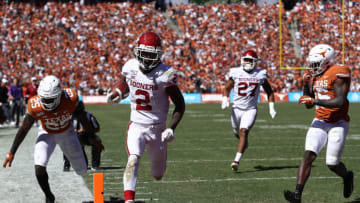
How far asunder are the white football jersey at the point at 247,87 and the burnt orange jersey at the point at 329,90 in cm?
297

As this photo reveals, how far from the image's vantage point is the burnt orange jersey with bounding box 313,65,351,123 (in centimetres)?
578

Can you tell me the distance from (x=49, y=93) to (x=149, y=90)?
3.39 ft

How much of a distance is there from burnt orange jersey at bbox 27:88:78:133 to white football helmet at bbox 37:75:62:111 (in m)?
0.10

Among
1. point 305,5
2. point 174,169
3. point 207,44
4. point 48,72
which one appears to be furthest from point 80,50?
point 174,169

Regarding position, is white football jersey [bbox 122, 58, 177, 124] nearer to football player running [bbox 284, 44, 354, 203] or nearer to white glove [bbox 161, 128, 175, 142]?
white glove [bbox 161, 128, 175, 142]

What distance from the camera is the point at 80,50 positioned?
3166 centimetres

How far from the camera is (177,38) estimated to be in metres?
33.8

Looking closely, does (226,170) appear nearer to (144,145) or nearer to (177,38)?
(144,145)

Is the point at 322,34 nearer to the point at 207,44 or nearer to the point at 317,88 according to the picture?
the point at 207,44

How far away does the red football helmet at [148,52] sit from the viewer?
5316 millimetres

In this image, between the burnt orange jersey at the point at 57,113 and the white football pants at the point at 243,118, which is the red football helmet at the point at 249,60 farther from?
the burnt orange jersey at the point at 57,113

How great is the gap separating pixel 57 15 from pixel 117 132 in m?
19.7

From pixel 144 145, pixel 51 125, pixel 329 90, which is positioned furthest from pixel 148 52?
pixel 329 90

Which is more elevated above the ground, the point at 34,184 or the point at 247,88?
the point at 247,88
